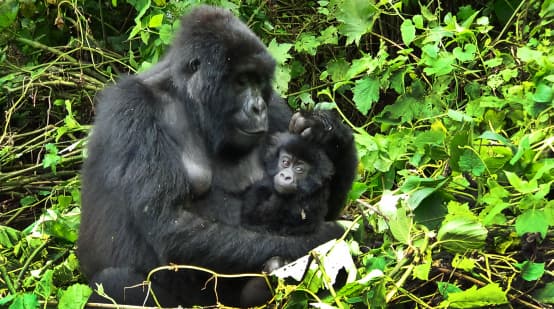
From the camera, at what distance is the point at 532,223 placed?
2.80 m

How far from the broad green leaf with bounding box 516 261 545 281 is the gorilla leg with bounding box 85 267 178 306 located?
138 centimetres

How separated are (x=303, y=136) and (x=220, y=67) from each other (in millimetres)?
505

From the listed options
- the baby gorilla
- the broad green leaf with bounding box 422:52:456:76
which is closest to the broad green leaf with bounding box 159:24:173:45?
the baby gorilla

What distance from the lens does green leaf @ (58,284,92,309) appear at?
297 cm

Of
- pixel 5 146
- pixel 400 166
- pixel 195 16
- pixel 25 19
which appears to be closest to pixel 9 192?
pixel 5 146

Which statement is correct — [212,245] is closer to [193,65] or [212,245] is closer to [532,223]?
[193,65]

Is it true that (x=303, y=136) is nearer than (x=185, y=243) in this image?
No

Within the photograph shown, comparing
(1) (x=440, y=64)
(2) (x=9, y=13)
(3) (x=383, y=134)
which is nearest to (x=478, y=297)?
(1) (x=440, y=64)

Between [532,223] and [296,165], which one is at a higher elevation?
[532,223]

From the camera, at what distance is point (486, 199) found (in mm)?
2945

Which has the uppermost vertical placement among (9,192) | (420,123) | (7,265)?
(420,123)

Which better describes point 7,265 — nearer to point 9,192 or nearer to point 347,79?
point 9,192

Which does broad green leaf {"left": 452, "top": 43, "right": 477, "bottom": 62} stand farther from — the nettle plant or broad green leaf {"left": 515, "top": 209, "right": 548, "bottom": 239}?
broad green leaf {"left": 515, "top": 209, "right": 548, "bottom": 239}

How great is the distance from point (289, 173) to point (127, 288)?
32.3 inches
